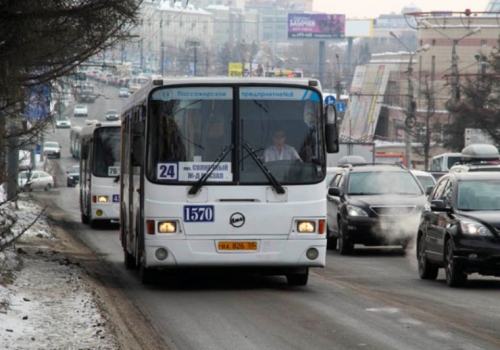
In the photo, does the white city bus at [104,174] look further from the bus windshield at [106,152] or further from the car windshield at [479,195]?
the car windshield at [479,195]

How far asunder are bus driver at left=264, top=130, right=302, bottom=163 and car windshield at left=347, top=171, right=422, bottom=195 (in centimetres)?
990

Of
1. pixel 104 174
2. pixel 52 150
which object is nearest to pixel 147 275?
pixel 104 174

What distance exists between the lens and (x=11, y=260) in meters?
19.1

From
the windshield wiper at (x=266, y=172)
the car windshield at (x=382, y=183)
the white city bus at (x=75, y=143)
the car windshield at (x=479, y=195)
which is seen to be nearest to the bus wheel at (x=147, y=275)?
the windshield wiper at (x=266, y=172)

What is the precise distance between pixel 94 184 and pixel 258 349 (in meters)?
25.2

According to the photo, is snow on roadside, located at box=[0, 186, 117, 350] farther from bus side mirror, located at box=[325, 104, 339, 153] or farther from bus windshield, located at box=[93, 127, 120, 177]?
bus windshield, located at box=[93, 127, 120, 177]

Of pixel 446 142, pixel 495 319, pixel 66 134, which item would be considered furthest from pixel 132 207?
pixel 66 134

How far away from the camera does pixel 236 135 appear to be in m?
16.7

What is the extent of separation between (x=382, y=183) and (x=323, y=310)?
12479 mm

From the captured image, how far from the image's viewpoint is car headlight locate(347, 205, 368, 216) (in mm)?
25406

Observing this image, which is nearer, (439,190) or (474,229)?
(474,229)

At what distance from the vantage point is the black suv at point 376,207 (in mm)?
25266

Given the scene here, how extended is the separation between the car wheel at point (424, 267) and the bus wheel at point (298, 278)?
2512 mm

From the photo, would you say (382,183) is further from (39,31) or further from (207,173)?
(39,31)
